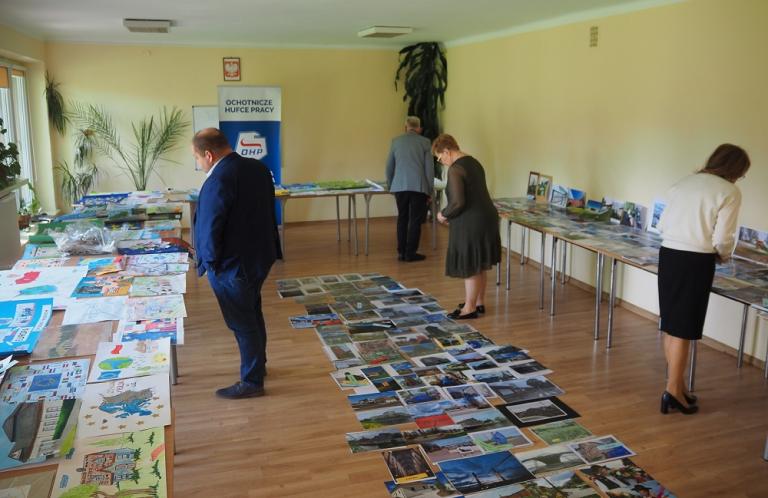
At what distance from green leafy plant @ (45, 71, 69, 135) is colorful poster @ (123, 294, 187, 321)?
6.10 metres

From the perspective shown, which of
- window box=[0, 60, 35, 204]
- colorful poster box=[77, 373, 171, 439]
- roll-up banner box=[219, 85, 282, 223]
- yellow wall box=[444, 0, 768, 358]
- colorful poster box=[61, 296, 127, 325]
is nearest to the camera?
colorful poster box=[77, 373, 171, 439]

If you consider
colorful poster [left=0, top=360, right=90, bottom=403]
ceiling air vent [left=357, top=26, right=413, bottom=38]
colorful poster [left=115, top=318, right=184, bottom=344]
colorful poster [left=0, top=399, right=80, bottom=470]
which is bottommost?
colorful poster [left=0, top=399, right=80, bottom=470]

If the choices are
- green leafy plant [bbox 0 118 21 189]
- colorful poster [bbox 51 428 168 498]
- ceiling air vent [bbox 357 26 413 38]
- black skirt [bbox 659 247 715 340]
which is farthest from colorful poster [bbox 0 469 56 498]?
ceiling air vent [bbox 357 26 413 38]

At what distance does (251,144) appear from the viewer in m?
8.62

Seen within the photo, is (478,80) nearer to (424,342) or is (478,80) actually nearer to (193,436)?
(424,342)

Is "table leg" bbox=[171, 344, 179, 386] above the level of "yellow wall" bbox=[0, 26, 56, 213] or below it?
below

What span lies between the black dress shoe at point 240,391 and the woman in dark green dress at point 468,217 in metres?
1.89

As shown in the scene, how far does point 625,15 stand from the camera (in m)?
5.58

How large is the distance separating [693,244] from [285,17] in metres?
4.36

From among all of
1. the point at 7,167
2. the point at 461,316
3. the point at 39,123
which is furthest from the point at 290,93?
the point at 461,316

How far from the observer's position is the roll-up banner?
8.39 metres

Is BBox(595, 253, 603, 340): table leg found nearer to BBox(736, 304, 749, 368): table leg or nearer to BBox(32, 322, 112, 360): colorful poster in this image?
BBox(736, 304, 749, 368): table leg

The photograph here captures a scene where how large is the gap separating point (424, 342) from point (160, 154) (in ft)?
17.9

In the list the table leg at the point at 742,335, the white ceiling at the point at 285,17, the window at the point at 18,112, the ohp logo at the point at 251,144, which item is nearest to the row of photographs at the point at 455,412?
the table leg at the point at 742,335
